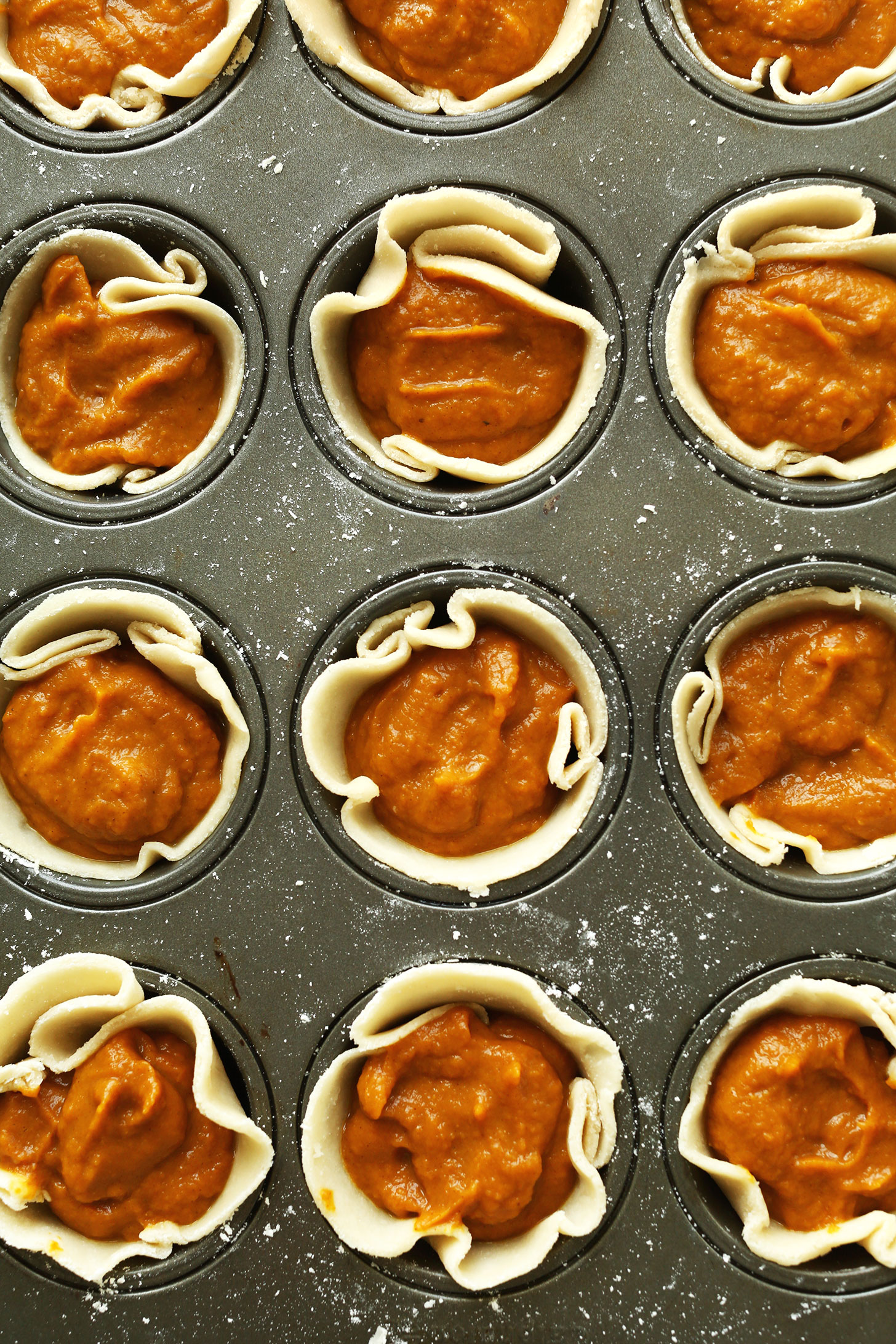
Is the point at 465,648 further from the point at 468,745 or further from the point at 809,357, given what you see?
the point at 809,357

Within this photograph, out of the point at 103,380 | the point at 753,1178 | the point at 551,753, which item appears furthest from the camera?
the point at 103,380

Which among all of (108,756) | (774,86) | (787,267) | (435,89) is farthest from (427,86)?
(108,756)

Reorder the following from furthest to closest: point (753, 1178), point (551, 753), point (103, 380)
A: point (103, 380) → point (551, 753) → point (753, 1178)

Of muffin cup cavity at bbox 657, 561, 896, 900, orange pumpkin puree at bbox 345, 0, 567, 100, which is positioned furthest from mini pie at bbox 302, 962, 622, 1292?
orange pumpkin puree at bbox 345, 0, 567, 100

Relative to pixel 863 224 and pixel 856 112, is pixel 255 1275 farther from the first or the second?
pixel 856 112

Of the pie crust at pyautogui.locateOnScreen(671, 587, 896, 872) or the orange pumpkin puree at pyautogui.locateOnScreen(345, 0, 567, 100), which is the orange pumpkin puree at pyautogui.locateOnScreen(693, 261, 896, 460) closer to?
the pie crust at pyautogui.locateOnScreen(671, 587, 896, 872)

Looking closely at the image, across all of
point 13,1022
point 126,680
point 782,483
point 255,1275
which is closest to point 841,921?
point 782,483

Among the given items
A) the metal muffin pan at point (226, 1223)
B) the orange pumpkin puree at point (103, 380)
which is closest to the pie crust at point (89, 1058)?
the metal muffin pan at point (226, 1223)
